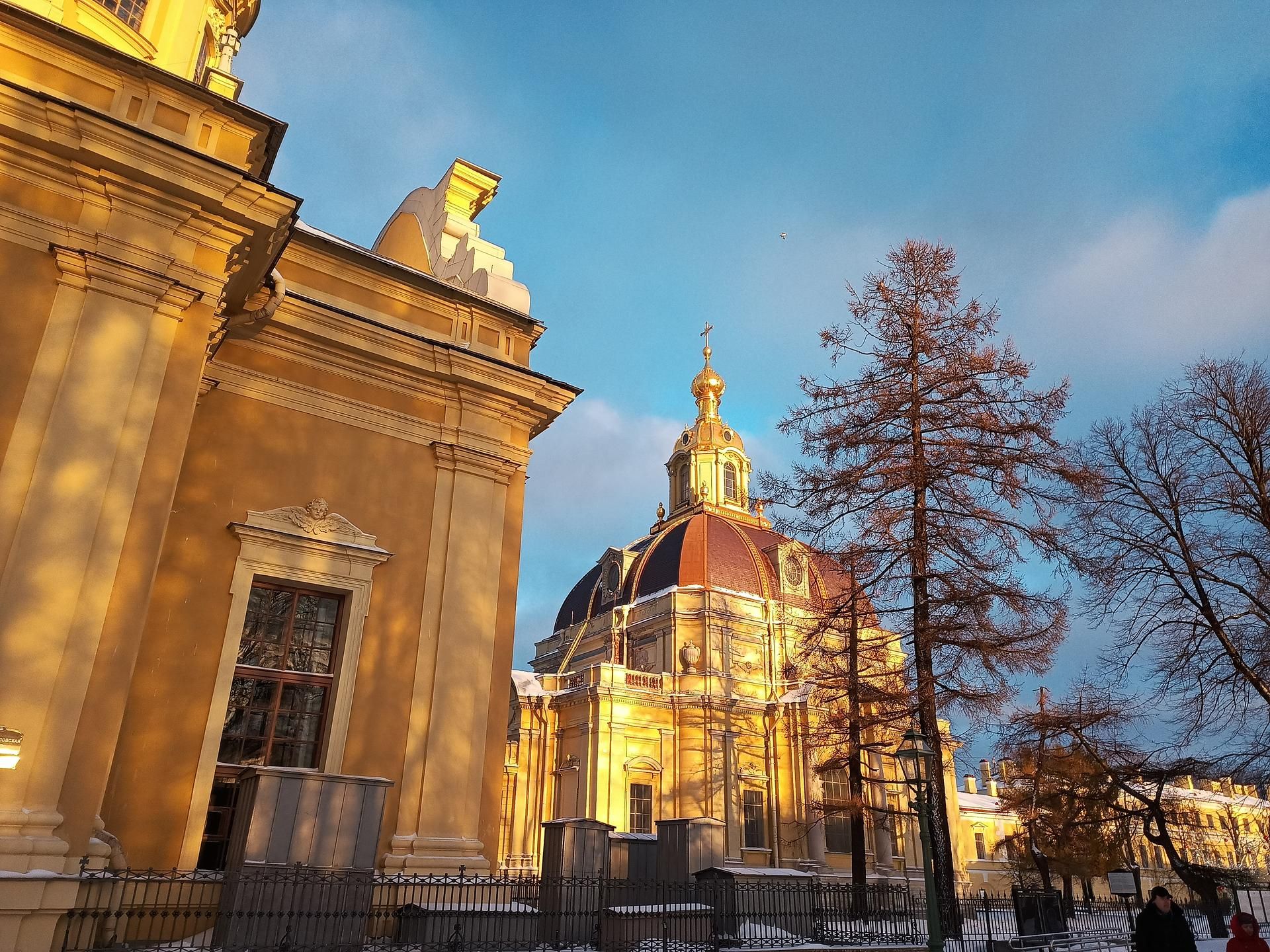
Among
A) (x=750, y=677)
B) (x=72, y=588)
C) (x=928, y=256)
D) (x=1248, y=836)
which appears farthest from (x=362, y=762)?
(x=1248, y=836)

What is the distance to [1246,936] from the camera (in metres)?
7.15

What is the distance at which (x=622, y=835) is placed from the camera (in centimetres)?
1662

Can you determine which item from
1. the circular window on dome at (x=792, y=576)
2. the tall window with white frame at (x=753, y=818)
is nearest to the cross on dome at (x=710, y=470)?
the circular window on dome at (x=792, y=576)

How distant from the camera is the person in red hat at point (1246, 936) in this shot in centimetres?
707

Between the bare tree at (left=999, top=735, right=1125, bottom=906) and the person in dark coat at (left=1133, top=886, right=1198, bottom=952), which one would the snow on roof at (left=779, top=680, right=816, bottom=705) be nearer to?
the bare tree at (left=999, top=735, right=1125, bottom=906)

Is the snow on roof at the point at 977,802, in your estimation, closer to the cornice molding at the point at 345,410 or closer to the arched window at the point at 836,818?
the arched window at the point at 836,818

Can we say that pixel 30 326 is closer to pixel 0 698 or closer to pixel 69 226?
pixel 69 226

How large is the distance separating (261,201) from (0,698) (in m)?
5.73

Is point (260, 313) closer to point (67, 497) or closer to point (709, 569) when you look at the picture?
point (67, 497)

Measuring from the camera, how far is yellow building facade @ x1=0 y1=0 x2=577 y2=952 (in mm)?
8125

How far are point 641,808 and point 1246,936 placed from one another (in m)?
31.2

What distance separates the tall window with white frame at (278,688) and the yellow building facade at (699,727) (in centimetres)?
2355

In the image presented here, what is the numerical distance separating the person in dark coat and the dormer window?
43197mm

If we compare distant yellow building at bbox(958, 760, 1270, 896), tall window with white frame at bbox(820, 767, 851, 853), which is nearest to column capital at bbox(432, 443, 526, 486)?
tall window with white frame at bbox(820, 767, 851, 853)
